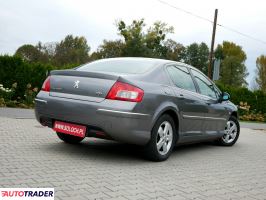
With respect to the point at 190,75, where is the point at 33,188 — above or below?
below

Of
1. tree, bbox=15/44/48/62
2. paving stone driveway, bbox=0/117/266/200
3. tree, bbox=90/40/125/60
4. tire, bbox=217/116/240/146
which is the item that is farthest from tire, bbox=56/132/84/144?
tree, bbox=15/44/48/62

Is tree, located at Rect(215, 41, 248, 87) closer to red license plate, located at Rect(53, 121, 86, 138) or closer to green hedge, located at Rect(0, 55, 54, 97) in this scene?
green hedge, located at Rect(0, 55, 54, 97)

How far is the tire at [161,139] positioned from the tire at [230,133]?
273 cm

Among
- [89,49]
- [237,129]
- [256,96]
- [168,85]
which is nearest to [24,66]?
[237,129]

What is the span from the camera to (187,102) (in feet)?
22.1

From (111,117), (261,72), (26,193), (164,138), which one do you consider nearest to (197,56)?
(261,72)

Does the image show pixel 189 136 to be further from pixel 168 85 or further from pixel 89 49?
pixel 89 49

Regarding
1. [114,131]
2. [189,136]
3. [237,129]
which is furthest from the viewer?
[237,129]

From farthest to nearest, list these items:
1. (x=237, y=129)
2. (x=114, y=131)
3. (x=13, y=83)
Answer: (x=13, y=83) → (x=237, y=129) → (x=114, y=131)

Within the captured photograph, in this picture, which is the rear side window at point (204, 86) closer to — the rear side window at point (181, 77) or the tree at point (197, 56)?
the rear side window at point (181, 77)

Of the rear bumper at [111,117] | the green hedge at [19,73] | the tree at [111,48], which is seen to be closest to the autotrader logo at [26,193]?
the rear bumper at [111,117]

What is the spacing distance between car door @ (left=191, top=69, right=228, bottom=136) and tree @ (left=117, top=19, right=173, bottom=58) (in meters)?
50.6

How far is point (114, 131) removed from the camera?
5.48m

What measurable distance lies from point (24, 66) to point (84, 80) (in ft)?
35.5
